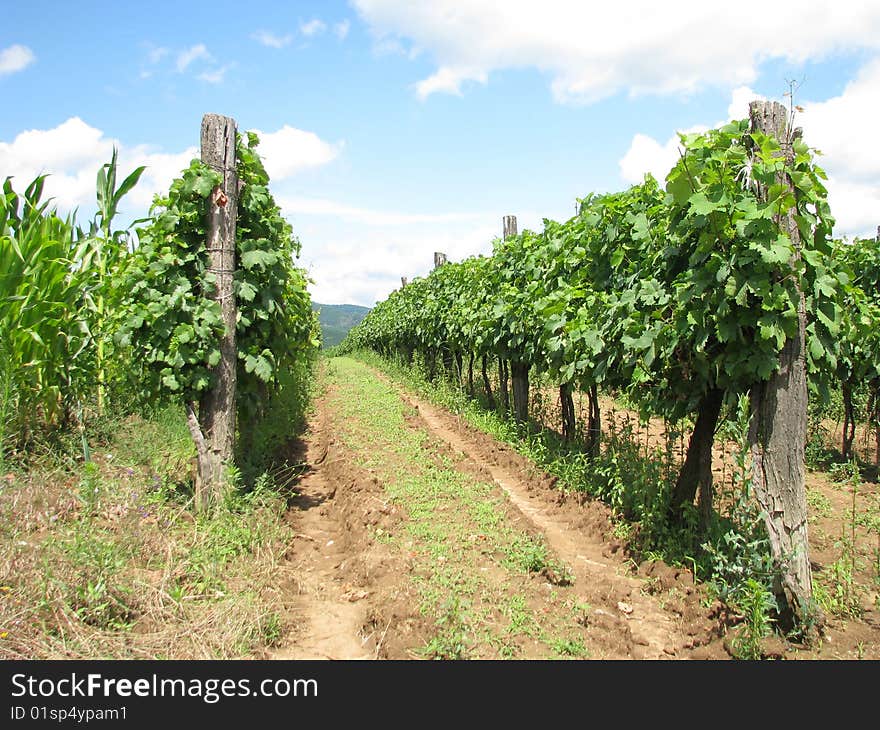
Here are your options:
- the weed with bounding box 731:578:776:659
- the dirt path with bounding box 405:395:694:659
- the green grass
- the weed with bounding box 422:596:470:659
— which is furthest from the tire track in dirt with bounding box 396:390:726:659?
the weed with bounding box 422:596:470:659

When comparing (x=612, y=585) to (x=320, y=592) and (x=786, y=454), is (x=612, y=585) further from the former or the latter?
(x=320, y=592)

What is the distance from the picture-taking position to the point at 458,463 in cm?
867

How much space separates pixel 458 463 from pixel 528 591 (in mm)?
3867

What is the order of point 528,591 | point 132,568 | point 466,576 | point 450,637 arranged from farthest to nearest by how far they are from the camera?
point 466,576
point 528,591
point 132,568
point 450,637

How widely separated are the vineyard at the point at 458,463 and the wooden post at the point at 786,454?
0.02 metres

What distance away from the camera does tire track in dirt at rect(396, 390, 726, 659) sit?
14.3ft

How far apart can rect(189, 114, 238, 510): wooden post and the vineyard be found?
3 cm

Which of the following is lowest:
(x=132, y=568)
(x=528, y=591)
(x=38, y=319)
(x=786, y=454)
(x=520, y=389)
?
(x=528, y=591)

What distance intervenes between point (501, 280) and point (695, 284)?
6914 mm

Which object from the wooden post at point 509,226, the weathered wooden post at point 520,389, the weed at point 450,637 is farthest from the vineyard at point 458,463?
the wooden post at point 509,226

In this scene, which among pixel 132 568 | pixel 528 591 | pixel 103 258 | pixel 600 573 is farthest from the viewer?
pixel 103 258

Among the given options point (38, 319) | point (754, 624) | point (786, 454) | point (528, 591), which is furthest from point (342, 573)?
point (38, 319)
